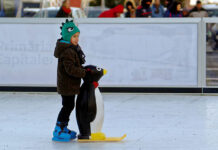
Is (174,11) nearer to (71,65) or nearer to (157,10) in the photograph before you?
(157,10)

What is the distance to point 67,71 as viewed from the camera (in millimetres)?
5801

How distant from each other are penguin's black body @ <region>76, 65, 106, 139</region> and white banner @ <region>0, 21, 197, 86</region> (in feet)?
12.3

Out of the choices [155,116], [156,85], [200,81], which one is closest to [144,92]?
[156,85]

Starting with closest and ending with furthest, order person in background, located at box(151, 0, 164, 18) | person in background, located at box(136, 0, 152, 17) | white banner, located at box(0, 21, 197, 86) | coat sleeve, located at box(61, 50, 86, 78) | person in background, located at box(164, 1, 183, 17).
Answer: coat sleeve, located at box(61, 50, 86, 78)
white banner, located at box(0, 21, 197, 86)
person in background, located at box(164, 1, 183, 17)
person in background, located at box(136, 0, 152, 17)
person in background, located at box(151, 0, 164, 18)

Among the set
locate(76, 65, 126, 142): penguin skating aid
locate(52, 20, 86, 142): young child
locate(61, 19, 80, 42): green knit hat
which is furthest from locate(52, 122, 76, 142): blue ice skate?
locate(61, 19, 80, 42): green knit hat

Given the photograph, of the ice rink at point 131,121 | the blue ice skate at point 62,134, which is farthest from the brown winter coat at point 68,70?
the ice rink at point 131,121

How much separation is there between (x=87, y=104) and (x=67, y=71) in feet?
1.39

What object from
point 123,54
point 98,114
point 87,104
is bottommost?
point 98,114

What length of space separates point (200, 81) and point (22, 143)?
14.9 feet

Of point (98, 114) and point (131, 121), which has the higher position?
point (98, 114)

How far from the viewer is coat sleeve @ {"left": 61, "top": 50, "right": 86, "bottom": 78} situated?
18.9 ft

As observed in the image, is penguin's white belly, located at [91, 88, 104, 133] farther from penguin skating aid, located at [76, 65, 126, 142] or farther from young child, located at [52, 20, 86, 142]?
young child, located at [52, 20, 86, 142]

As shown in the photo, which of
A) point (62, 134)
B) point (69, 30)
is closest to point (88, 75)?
point (69, 30)

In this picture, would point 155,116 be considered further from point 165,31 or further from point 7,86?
point 7,86
